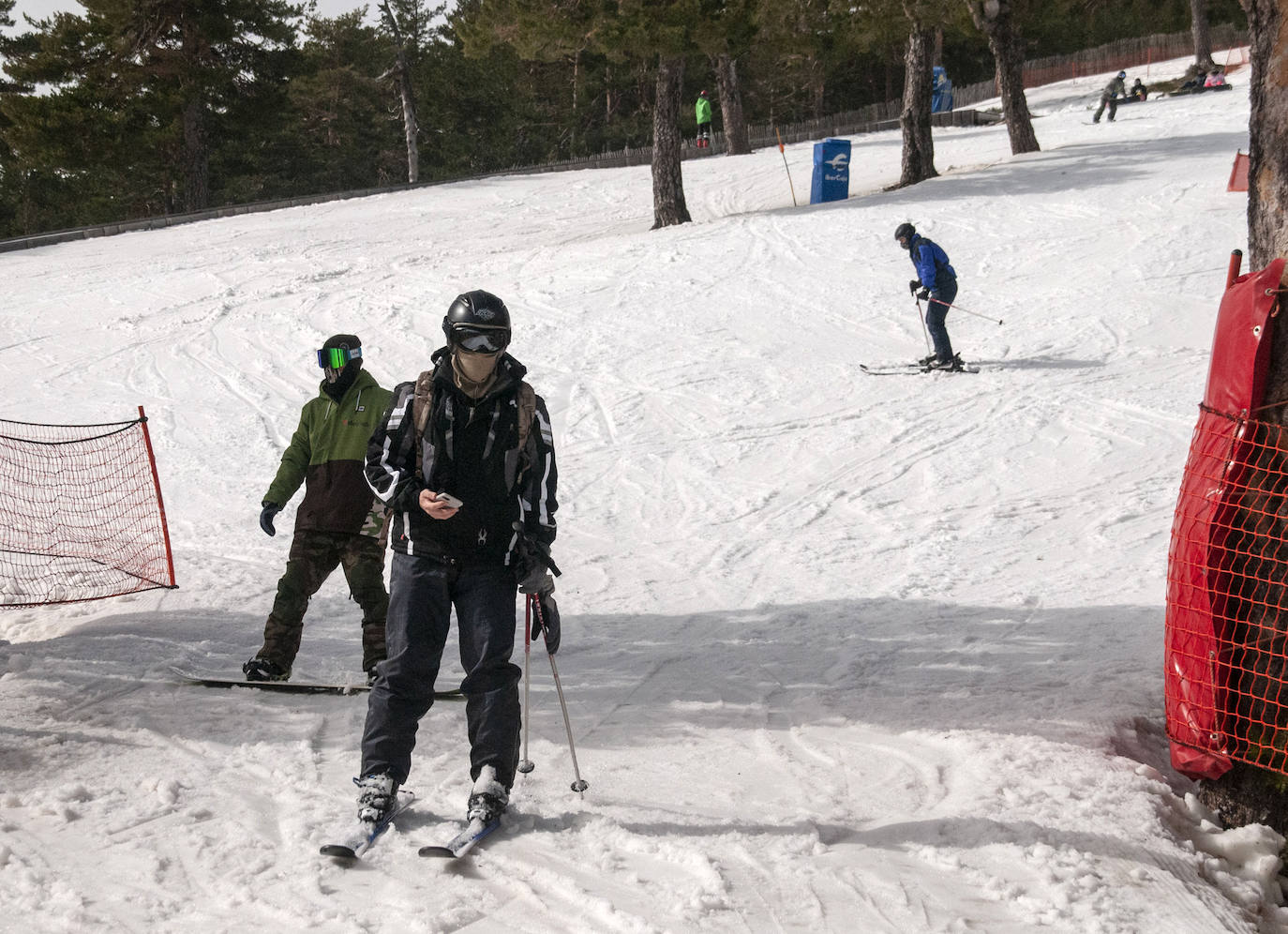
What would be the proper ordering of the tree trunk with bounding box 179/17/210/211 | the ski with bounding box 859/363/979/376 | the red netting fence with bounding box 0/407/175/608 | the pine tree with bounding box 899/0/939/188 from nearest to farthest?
the red netting fence with bounding box 0/407/175/608, the ski with bounding box 859/363/979/376, the pine tree with bounding box 899/0/939/188, the tree trunk with bounding box 179/17/210/211

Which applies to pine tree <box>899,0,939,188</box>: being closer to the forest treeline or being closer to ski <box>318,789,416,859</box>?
the forest treeline

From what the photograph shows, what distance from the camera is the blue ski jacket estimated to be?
12.5 metres

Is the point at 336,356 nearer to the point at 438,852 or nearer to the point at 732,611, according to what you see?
the point at 438,852

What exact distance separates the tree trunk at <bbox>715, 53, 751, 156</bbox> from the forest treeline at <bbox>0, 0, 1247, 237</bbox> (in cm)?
7

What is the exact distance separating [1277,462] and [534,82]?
45.7 m

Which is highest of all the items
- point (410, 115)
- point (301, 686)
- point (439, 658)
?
point (410, 115)

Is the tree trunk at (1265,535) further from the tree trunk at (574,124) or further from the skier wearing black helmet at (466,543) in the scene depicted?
the tree trunk at (574,124)

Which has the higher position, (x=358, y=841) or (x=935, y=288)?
(x=935, y=288)

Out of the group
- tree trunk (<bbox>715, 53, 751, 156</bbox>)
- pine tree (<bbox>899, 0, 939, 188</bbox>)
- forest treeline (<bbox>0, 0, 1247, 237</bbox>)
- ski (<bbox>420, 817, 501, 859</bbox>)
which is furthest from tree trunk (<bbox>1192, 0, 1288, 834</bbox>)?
tree trunk (<bbox>715, 53, 751, 156</bbox>)

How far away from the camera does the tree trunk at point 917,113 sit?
21359mm

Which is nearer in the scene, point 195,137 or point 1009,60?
point 1009,60

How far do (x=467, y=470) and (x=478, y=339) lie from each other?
0.46 metres

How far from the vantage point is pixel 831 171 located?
21281 mm

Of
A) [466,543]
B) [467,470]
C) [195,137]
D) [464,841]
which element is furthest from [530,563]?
[195,137]
